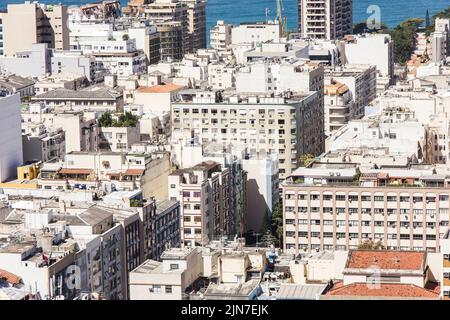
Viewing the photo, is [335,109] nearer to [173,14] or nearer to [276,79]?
[276,79]

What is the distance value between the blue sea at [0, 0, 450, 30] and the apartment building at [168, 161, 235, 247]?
16.3 m

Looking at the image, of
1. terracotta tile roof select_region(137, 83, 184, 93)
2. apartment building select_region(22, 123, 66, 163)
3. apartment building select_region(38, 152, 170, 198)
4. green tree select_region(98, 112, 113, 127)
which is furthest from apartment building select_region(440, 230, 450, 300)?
terracotta tile roof select_region(137, 83, 184, 93)

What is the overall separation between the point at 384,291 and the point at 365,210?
4.84 metres

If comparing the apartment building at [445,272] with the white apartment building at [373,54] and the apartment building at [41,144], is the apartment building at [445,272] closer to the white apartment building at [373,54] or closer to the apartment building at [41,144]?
the apartment building at [41,144]

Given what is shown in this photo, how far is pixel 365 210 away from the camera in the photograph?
1151cm

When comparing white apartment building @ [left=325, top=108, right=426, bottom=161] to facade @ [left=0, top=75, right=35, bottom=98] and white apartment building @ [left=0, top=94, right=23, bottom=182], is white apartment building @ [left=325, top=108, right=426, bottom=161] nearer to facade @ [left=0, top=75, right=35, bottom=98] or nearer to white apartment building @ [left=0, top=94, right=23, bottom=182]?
white apartment building @ [left=0, top=94, right=23, bottom=182]

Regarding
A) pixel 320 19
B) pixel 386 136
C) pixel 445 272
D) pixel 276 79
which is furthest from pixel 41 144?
pixel 320 19

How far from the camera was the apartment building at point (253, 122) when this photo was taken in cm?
1566

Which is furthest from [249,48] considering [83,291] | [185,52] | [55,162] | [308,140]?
[83,291]

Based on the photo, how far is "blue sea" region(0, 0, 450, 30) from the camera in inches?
1146

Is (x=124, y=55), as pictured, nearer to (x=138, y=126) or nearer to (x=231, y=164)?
(x=138, y=126)

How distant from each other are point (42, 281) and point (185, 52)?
61.3 feet

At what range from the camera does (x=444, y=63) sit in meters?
22.0

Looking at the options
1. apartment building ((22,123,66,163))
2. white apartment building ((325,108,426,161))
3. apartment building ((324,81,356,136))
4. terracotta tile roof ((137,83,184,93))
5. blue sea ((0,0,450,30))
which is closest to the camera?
white apartment building ((325,108,426,161))
